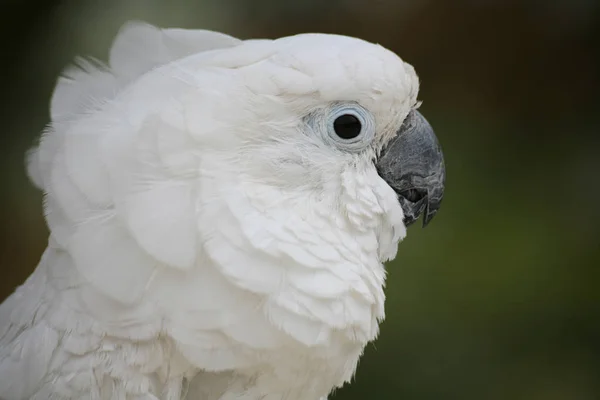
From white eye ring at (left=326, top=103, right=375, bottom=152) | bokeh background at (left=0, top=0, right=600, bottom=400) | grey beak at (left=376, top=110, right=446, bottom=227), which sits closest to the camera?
white eye ring at (left=326, top=103, right=375, bottom=152)

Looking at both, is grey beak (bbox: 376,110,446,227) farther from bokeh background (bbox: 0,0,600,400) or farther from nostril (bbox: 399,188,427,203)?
bokeh background (bbox: 0,0,600,400)

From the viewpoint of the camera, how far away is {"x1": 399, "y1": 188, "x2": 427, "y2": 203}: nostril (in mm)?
1511

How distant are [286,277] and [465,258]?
2.49 meters

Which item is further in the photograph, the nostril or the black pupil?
the nostril

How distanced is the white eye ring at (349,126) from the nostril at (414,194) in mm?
173

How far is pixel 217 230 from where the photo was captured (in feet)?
4.02

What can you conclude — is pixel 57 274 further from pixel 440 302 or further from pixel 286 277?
pixel 440 302

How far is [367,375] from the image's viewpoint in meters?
3.44

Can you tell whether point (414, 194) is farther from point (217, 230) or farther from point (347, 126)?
point (217, 230)

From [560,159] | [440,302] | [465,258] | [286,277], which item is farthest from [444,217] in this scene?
[286,277]

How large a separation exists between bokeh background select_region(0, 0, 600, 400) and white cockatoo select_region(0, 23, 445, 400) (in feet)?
6.17

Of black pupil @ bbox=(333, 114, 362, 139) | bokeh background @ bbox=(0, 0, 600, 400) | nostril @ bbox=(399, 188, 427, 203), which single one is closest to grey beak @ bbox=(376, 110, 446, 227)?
nostril @ bbox=(399, 188, 427, 203)

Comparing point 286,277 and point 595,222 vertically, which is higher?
point 286,277

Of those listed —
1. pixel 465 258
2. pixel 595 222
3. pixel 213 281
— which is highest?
pixel 213 281
